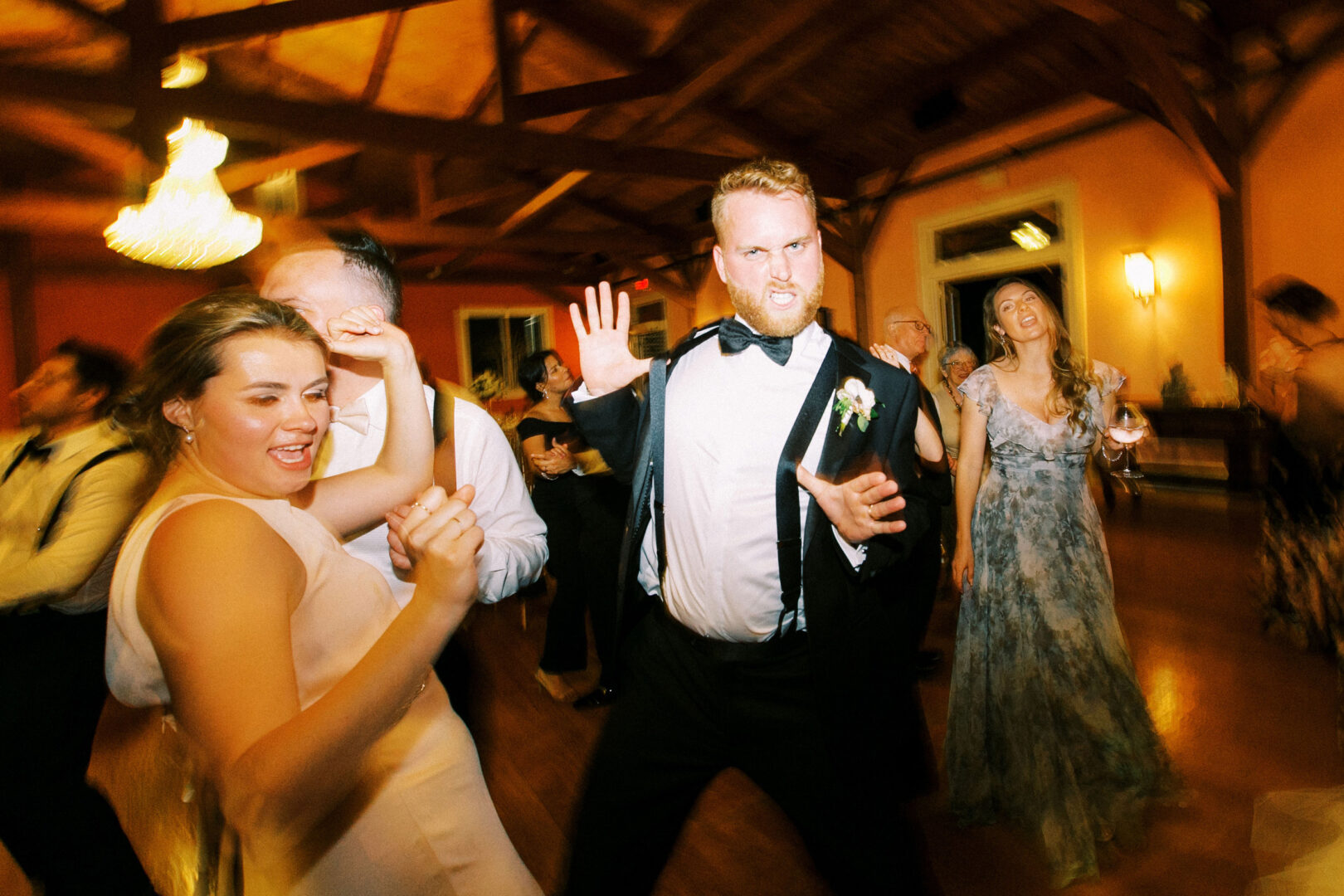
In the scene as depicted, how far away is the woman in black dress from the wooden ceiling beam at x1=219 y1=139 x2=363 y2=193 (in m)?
6.47

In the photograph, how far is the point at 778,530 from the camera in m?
1.32

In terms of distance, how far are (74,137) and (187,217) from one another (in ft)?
17.7

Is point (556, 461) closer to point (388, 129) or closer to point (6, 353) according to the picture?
point (388, 129)

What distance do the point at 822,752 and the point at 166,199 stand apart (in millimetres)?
4009

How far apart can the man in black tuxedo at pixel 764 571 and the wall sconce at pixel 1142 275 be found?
642 centimetres

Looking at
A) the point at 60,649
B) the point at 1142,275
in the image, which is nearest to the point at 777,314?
the point at 60,649

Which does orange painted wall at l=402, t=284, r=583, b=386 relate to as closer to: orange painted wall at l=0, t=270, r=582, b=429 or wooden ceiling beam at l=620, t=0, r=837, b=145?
orange painted wall at l=0, t=270, r=582, b=429

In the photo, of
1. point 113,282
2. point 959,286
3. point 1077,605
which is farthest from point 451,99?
point 1077,605

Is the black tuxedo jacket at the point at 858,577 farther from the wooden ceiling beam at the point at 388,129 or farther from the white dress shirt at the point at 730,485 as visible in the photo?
the wooden ceiling beam at the point at 388,129

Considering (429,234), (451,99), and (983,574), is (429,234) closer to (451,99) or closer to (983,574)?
(451,99)

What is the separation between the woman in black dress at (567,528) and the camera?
3.28m

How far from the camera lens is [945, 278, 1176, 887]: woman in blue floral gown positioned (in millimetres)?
2062

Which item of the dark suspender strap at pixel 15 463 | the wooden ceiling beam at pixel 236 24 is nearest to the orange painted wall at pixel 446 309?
the wooden ceiling beam at pixel 236 24

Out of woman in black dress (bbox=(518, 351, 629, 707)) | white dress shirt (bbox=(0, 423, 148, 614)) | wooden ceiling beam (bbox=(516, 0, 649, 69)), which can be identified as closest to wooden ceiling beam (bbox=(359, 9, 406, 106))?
wooden ceiling beam (bbox=(516, 0, 649, 69))
